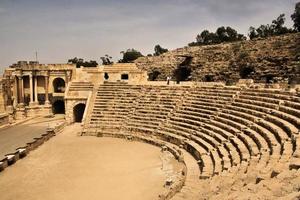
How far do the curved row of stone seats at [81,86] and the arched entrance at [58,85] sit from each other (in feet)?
24.9

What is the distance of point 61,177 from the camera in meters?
15.9

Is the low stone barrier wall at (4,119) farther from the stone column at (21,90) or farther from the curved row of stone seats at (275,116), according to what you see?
the curved row of stone seats at (275,116)

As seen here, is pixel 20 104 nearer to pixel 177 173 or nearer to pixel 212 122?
pixel 212 122

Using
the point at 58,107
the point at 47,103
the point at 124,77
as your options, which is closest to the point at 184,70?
the point at 124,77

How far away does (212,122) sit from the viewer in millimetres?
19438

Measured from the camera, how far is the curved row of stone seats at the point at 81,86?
29719mm

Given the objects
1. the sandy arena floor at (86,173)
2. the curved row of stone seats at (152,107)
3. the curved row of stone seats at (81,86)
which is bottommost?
the sandy arena floor at (86,173)

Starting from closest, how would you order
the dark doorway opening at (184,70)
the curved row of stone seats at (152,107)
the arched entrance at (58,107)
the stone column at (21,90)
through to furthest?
the curved row of stone seats at (152,107)
the stone column at (21,90)
the dark doorway opening at (184,70)
the arched entrance at (58,107)

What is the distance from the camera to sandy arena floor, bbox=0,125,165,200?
A: 551 inches

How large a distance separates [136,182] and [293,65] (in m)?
17.4

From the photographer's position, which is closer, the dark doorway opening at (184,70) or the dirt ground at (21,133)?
the dirt ground at (21,133)

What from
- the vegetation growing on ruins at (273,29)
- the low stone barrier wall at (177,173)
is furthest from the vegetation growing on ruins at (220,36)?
the low stone barrier wall at (177,173)

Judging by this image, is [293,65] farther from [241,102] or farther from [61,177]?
[61,177]

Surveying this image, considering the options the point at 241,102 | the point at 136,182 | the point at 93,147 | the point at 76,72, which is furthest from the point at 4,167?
the point at 76,72
